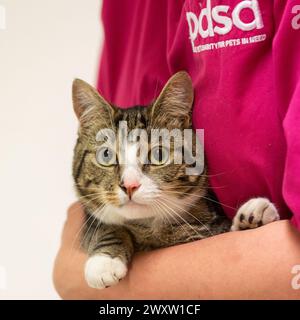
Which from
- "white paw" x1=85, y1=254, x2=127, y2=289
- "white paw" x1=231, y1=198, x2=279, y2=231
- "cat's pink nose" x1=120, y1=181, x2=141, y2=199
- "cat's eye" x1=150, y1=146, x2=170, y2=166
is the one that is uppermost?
"cat's eye" x1=150, y1=146, x2=170, y2=166

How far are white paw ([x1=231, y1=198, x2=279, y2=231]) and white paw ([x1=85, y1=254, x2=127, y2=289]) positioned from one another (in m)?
0.20

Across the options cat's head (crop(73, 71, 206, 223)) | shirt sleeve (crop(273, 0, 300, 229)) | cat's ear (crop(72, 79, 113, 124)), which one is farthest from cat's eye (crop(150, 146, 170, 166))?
shirt sleeve (crop(273, 0, 300, 229))

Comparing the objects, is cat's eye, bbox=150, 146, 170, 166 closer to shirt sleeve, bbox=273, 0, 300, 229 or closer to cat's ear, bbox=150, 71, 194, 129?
cat's ear, bbox=150, 71, 194, 129

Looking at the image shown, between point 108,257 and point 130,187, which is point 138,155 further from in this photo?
point 108,257

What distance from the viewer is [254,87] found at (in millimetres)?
696

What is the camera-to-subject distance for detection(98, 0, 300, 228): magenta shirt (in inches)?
24.9

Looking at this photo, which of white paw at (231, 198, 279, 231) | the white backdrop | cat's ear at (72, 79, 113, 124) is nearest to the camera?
white paw at (231, 198, 279, 231)

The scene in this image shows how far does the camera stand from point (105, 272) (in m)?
0.76

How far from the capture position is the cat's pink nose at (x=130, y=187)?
0.76 metres

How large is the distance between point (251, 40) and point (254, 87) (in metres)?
0.07

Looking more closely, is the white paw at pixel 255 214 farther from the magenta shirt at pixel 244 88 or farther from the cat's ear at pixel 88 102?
the cat's ear at pixel 88 102

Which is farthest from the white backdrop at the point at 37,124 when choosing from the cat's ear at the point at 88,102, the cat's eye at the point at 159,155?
the cat's eye at the point at 159,155
